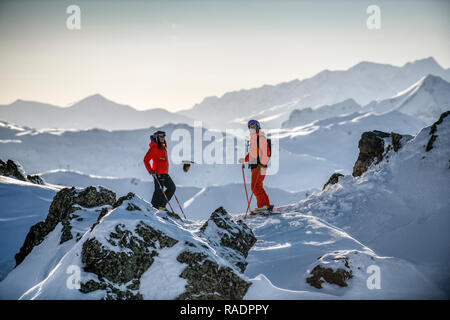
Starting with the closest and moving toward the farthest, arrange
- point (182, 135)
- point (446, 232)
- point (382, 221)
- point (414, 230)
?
point (446, 232)
point (414, 230)
point (382, 221)
point (182, 135)

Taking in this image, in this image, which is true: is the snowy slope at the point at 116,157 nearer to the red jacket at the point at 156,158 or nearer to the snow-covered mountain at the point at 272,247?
the red jacket at the point at 156,158

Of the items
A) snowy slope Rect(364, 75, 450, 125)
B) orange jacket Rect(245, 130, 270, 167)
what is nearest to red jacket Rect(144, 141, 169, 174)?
orange jacket Rect(245, 130, 270, 167)

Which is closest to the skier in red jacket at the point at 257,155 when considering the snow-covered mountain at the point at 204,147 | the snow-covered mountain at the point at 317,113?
the snow-covered mountain at the point at 204,147

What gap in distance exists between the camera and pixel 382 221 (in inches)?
286

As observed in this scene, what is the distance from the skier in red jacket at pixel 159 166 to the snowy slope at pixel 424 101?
12220 cm

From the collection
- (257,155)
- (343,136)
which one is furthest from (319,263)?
(343,136)

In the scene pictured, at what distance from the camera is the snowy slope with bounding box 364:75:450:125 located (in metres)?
117

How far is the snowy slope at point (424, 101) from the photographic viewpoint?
117 metres

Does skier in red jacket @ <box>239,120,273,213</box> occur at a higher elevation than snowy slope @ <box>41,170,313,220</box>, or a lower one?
higher

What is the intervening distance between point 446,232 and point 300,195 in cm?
2227

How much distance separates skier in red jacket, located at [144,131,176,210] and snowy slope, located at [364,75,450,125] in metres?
122

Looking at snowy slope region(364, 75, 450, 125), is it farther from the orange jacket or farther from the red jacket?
the red jacket
